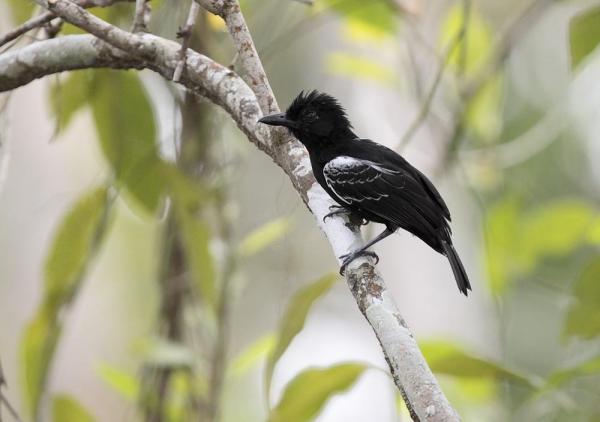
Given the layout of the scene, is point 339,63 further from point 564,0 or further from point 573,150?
point 573,150

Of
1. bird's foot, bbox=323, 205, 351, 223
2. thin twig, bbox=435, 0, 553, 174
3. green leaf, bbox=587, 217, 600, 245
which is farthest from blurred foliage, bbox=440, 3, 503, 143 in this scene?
bird's foot, bbox=323, 205, 351, 223

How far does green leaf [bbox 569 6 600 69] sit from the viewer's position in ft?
8.80

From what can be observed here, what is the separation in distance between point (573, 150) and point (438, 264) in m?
4.04

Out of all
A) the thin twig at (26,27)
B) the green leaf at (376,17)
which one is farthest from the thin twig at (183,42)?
the green leaf at (376,17)

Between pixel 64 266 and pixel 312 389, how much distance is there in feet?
3.82

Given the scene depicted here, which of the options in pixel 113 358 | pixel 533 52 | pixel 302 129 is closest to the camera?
pixel 302 129

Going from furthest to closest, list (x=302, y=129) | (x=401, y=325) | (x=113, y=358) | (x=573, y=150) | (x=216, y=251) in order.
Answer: (x=573, y=150)
(x=113, y=358)
(x=216, y=251)
(x=302, y=129)
(x=401, y=325)

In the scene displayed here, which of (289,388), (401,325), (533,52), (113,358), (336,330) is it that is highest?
(533,52)

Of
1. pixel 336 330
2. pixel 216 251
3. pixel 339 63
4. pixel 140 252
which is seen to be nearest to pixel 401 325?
pixel 216 251

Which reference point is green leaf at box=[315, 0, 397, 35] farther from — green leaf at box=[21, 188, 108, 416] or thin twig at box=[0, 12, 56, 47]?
thin twig at box=[0, 12, 56, 47]

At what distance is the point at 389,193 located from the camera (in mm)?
2930

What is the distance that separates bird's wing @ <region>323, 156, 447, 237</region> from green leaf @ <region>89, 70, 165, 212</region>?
764 mm

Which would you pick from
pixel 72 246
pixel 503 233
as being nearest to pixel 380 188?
pixel 503 233

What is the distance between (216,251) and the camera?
370cm
